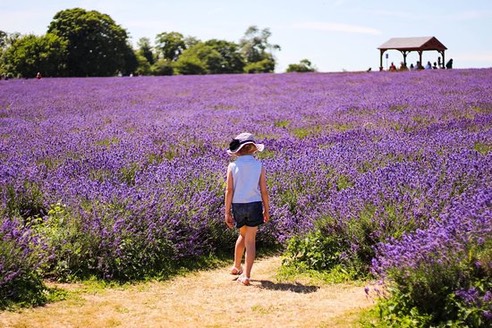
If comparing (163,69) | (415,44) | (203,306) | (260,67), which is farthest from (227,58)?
(203,306)

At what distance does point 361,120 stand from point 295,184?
211 inches

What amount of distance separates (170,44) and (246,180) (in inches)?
3543

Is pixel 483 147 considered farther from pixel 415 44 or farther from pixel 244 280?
pixel 415 44

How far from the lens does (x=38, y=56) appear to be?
49500 millimetres

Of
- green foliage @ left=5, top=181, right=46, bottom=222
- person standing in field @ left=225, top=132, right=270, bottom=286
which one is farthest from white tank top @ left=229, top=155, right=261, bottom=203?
green foliage @ left=5, top=181, right=46, bottom=222

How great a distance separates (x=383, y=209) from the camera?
5137mm

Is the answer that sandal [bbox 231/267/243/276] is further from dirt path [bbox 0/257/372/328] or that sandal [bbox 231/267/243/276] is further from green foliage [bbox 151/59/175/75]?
green foliage [bbox 151/59/175/75]

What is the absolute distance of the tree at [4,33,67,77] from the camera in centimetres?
4912

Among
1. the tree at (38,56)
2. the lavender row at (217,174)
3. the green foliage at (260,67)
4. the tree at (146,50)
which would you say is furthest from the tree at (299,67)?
the lavender row at (217,174)

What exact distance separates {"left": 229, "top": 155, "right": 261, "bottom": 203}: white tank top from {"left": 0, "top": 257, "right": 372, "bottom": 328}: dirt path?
0.77m

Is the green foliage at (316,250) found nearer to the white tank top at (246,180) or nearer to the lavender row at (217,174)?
the lavender row at (217,174)

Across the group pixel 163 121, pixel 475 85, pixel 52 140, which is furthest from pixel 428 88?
pixel 52 140

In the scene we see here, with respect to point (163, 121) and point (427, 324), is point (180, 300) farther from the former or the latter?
point (163, 121)

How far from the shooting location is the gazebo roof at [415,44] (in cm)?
4350
